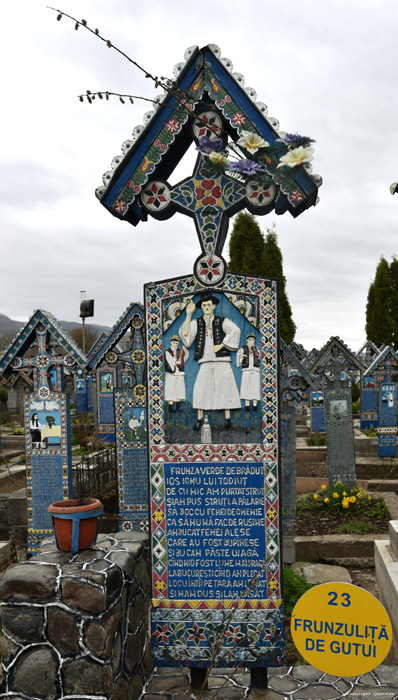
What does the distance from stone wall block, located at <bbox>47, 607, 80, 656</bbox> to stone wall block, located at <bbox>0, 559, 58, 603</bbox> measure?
97 millimetres

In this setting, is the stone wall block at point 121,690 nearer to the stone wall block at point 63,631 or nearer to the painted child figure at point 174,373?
the stone wall block at point 63,631

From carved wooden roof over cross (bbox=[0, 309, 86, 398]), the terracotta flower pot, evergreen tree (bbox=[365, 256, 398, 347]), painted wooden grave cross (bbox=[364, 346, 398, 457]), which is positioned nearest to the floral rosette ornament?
the terracotta flower pot

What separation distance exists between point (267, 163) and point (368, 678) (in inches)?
134

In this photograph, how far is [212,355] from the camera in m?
3.72

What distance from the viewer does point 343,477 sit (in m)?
8.68

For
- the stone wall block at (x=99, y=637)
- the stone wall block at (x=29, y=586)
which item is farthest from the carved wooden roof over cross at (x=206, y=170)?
the stone wall block at (x=99, y=637)

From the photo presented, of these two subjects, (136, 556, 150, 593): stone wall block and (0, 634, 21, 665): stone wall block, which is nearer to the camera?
(0, 634, 21, 665): stone wall block

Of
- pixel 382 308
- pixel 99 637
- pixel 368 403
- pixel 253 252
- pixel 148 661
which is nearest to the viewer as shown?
pixel 99 637

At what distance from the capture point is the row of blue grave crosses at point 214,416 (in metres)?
3.65

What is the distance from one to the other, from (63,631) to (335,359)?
7.58 metres

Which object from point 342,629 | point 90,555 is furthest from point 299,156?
point 342,629

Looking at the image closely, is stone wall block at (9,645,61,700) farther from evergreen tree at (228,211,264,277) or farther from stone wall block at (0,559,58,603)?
evergreen tree at (228,211,264,277)

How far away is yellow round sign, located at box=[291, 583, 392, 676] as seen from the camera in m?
3.31

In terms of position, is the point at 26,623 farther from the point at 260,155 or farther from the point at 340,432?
the point at 340,432
